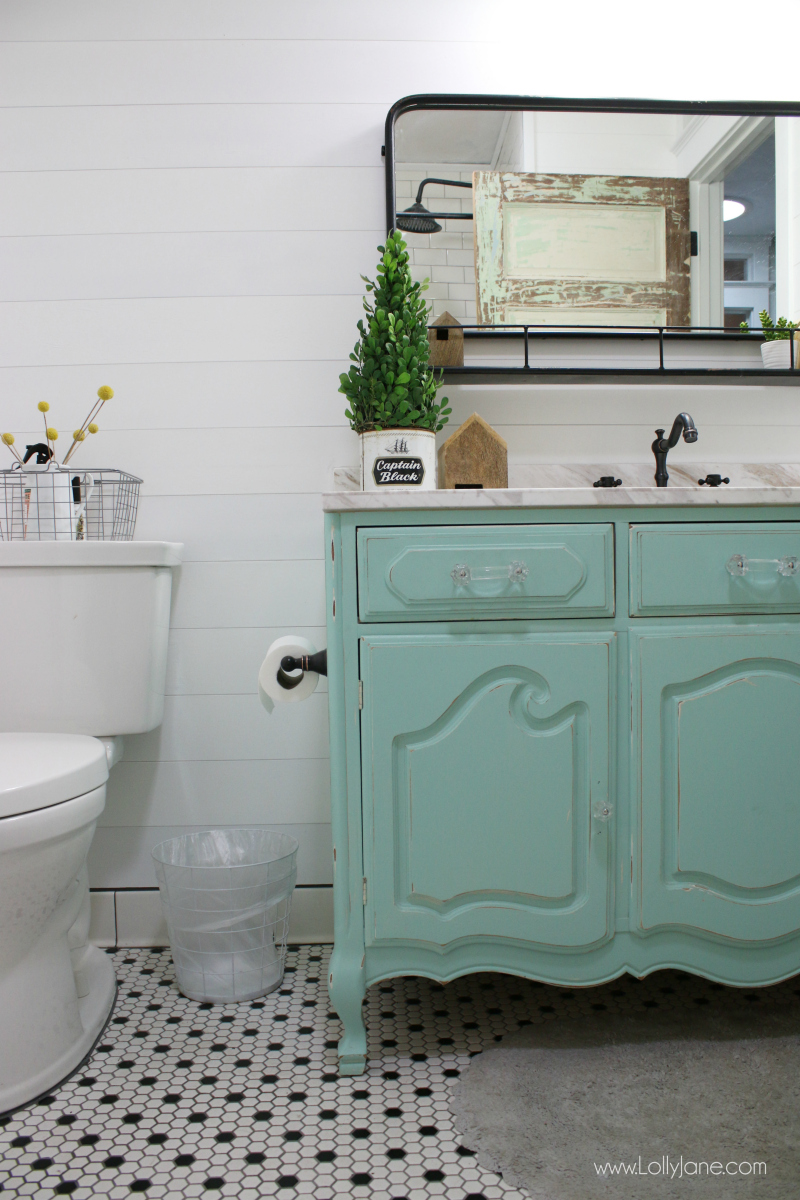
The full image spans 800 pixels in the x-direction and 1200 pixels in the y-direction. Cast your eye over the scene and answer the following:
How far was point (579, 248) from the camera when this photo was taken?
5.19 ft

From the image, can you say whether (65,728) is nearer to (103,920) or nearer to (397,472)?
(103,920)

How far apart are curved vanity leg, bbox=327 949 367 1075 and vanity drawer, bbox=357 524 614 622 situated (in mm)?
509

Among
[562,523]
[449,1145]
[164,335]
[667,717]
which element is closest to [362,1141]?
[449,1145]

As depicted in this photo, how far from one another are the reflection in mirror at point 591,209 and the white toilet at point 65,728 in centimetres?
83

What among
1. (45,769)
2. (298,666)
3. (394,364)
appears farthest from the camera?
(394,364)

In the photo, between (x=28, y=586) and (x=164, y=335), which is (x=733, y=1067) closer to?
(x=28, y=586)

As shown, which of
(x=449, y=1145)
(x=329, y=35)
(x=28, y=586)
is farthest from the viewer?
(x=329, y=35)

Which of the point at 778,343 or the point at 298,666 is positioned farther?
the point at 778,343

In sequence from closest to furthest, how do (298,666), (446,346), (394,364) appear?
(298,666) → (394,364) → (446,346)

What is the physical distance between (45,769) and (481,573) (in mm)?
676

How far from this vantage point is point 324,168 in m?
1.60

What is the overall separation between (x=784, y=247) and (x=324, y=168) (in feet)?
3.19

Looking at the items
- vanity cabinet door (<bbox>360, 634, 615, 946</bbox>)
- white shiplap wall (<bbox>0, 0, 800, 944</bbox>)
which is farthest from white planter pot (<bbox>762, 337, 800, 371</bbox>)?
vanity cabinet door (<bbox>360, 634, 615, 946</bbox>)

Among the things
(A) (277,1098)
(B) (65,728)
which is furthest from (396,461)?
(A) (277,1098)
